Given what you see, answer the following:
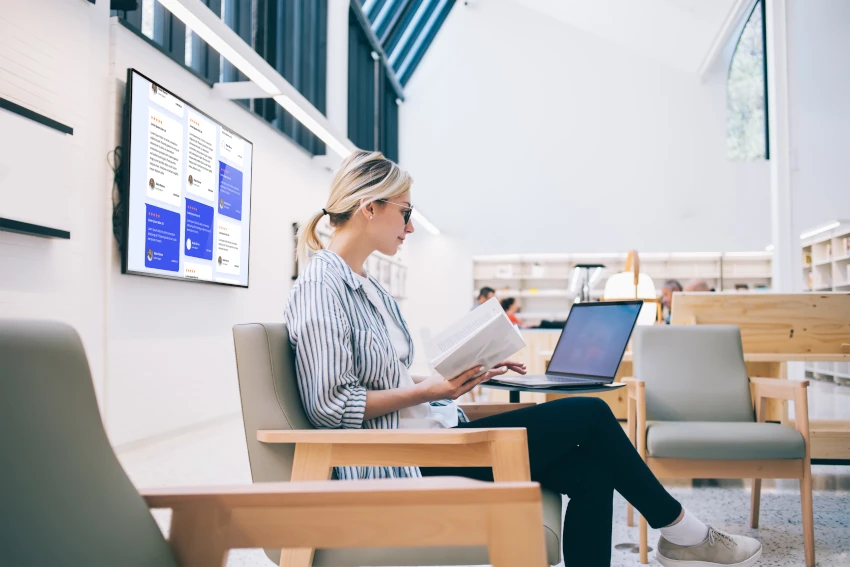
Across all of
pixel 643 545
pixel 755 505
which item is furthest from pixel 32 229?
pixel 755 505

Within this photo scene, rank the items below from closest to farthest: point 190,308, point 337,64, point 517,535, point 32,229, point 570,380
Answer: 1. point 517,535
2. point 570,380
3. point 32,229
4. point 190,308
5. point 337,64

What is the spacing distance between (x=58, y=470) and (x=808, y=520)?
7.30 feet

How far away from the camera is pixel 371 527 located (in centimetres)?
69

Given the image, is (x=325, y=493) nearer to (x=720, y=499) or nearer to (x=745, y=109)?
(x=720, y=499)

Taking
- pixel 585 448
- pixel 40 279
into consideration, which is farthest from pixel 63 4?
pixel 585 448

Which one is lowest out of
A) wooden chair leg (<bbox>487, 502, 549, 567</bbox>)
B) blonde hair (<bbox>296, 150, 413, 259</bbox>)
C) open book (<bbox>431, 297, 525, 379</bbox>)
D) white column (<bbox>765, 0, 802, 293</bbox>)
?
wooden chair leg (<bbox>487, 502, 549, 567</bbox>)

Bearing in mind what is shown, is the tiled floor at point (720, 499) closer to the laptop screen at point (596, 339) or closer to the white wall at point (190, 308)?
the white wall at point (190, 308)

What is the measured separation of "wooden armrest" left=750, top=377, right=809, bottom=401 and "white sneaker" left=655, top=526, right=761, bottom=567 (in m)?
0.88

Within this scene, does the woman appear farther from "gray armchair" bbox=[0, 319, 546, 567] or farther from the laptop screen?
"gray armchair" bbox=[0, 319, 546, 567]

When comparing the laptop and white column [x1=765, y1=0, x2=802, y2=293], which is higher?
white column [x1=765, y1=0, x2=802, y2=293]

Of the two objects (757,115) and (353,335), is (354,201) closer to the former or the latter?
(353,335)

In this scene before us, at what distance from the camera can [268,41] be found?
21.1 ft

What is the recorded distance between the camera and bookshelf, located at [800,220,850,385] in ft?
29.9

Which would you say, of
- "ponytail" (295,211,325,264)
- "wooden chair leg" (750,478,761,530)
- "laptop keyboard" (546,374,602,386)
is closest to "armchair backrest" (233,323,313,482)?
"ponytail" (295,211,325,264)
